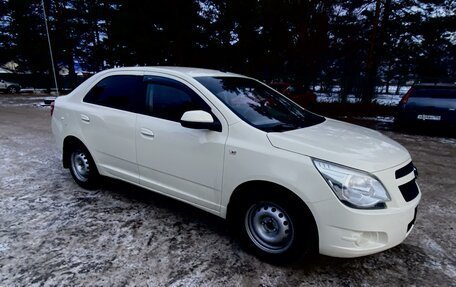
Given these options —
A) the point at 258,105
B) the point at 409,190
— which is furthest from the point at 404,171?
the point at 258,105

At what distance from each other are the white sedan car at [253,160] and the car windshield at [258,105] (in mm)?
16

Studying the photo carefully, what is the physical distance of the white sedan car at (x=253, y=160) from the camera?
7.36 ft

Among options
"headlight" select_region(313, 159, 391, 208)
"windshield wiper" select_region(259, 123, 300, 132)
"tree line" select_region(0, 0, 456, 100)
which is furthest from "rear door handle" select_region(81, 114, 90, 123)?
"tree line" select_region(0, 0, 456, 100)

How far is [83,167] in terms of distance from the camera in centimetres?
418

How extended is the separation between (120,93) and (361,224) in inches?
117

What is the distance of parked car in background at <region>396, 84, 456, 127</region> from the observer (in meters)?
7.71

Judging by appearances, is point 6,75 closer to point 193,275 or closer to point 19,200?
point 19,200

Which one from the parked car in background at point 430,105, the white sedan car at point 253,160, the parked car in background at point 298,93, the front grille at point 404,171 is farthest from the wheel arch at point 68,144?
the parked car in background at point 298,93

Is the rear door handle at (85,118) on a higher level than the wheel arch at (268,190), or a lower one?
higher

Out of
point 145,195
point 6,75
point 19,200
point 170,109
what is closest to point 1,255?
point 19,200

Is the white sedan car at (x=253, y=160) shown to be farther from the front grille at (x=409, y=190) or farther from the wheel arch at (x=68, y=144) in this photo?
the wheel arch at (x=68, y=144)

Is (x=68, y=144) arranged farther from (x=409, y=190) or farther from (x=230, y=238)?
(x=409, y=190)

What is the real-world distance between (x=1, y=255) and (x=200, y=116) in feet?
7.18

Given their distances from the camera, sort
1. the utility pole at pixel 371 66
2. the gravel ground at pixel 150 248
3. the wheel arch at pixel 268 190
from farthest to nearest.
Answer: the utility pole at pixel 371 66, the gravel ground at pixel 150 248, the wheel arch at pixel 268 190
